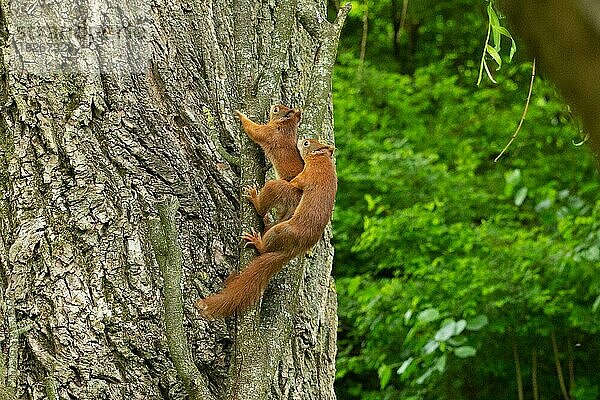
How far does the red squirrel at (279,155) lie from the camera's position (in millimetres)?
1652

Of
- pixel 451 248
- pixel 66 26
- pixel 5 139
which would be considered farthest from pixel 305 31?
pixel 451 248

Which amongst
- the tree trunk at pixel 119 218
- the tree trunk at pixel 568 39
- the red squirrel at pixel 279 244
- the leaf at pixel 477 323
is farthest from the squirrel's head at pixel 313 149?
the leaf at pixel 477 323

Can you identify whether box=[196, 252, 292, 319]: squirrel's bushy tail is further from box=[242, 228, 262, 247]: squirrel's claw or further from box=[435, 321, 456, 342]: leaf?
box=[435, 321, 456, 342]: leaf

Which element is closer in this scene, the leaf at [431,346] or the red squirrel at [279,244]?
the red squirrel at [279,244]

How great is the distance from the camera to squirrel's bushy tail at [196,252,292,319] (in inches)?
61.9

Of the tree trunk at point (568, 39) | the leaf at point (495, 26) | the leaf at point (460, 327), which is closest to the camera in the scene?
the tree trunk at point (568, 39)

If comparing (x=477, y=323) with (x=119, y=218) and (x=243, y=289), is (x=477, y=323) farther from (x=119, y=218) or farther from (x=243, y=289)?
(x=119, y=218)

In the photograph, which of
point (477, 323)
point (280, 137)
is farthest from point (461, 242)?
point (280, 137)

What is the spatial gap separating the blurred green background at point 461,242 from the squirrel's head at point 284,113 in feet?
7.02

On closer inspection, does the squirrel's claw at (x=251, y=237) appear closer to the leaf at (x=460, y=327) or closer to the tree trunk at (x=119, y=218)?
the tree trunk at (x=119, y=218)

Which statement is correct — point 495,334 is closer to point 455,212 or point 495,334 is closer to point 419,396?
point 419,396

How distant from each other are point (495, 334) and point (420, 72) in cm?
266

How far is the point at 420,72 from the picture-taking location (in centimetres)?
660

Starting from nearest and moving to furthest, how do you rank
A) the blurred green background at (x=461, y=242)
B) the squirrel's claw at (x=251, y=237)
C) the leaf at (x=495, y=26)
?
the leaf at (x=495, y=26)
the squirrel's claw at (x=251, y=237)
the blurred green background at (x=461, y=242)
